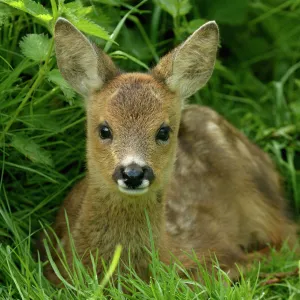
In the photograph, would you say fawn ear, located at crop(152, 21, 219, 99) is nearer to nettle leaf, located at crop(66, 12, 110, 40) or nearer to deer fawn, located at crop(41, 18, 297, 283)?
deer fawn, located at crop(41, 18, 297, 283)

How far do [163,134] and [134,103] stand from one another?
0.20m

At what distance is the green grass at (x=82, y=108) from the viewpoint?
158 inches

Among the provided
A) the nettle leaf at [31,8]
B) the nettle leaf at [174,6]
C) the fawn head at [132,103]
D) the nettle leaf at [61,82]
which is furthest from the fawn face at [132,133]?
the nettle leaf at [174,6]

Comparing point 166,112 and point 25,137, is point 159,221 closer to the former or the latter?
point 166,112

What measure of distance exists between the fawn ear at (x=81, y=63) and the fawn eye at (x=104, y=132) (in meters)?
0.27

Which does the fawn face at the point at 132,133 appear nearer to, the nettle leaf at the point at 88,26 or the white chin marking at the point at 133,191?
the white chin marking at the point at 133,191

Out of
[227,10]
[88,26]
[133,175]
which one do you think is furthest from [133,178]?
[227,10]

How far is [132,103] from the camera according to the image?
4.03 metres

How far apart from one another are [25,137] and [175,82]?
2.71 ft

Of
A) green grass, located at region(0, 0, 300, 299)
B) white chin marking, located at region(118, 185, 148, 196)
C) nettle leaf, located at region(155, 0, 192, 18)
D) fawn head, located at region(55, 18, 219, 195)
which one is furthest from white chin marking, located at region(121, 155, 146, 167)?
nettle leaf, located at region(155, 0, 192, 18)

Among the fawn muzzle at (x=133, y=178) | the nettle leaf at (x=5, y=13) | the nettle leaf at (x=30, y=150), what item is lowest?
the nettle leaf at (x=30, y=150)

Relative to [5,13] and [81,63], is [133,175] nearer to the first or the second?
[81,63]

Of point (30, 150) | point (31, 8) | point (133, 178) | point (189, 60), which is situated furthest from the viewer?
point (30, 150)

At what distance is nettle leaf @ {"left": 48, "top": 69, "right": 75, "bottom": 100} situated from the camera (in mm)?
4234
